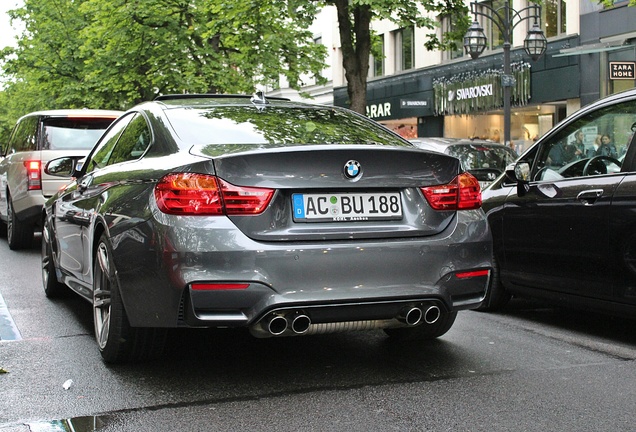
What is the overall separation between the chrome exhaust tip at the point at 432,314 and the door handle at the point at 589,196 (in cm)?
182

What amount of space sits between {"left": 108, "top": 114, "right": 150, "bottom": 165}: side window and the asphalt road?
1186 millimetres

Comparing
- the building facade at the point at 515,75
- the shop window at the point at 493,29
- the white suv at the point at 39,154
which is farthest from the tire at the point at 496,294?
the shop window at the point at 493,29

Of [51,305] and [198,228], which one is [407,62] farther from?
[198,228]

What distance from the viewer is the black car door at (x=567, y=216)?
6.23 meters

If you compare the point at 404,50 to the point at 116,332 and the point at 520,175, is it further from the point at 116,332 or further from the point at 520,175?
the point at 116,332

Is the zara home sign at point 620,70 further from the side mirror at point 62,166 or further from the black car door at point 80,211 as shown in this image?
the black car door at point 80,211

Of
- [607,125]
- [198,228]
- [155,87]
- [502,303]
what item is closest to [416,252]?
[198,228]

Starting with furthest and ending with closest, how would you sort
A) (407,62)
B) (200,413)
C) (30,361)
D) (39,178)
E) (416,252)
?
(407,62)
(39,178)
(30,361)
(416,252)
(200,413)

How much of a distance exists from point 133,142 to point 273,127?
1.04 m

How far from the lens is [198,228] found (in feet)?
15.2

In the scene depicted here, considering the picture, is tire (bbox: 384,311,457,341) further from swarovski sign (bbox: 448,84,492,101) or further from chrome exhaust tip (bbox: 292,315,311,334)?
swarovski sign (bbox: 448,84,492,101)

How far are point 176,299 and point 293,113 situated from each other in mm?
1581

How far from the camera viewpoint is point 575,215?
6422 mm

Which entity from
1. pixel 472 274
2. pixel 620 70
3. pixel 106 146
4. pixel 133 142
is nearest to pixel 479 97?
pixel 620 70
